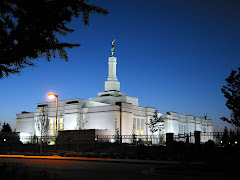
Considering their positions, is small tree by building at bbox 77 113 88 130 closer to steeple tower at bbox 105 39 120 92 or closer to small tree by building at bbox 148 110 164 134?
steeple tower at bbox 105 39 120 92

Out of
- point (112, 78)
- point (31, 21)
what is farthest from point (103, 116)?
point (31, 21)

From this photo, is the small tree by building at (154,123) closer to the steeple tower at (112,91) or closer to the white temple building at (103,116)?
the white temple building at (103,116)

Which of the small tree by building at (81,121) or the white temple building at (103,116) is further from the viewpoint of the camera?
the small tree by building at (81,121)

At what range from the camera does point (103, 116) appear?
163 feet

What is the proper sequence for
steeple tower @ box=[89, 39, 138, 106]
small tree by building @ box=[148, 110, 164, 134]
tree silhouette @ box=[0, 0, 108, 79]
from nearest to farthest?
tree silhouette @ box=[0, 0, 108, 79] → small tree by building @ box=[148, 110, 164, 134] → steeple tower @ box=[89, 39, 138, 106]

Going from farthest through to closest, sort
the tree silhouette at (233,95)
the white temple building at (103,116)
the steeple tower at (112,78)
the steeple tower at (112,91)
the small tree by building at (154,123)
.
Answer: the steeple tower at (112,78)
the steeple tower at (112,91)
the small tree by building at (154,123)
the white temple building at (103,116)
the tree silhouette at (233,95)

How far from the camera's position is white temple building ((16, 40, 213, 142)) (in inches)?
1941

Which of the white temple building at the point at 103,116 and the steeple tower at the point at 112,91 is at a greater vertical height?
the steeple tower at the point at 112,91

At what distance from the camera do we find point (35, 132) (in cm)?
5688

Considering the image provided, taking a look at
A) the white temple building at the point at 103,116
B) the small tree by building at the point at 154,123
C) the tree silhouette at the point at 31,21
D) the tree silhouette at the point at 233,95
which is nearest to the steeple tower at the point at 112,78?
the white temple building at the point at 103,116

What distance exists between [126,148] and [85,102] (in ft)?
64.9

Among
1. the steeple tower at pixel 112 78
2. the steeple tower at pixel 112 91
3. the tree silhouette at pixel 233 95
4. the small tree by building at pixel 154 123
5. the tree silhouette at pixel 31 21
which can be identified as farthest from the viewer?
the steeple tower at pixel 112 78

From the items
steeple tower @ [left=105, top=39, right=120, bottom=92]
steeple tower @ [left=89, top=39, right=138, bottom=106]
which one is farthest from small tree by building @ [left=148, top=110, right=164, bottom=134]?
steeple tower @ [left=105, top=39, right=120, bottom=92]

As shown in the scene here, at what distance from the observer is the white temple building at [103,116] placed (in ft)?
162
